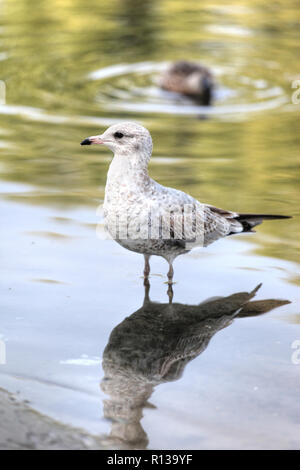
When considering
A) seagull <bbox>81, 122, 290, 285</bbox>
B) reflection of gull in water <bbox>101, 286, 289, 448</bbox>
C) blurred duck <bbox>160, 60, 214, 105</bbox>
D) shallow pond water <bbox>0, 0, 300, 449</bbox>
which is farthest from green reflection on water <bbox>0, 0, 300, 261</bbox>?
seagull <bbox>81, 122, 290, 285</bbox>

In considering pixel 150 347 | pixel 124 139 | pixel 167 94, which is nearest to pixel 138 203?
pixel 124 139

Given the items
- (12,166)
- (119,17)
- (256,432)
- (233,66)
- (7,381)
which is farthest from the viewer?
(119,17)

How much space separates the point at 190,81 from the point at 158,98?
0.64 m

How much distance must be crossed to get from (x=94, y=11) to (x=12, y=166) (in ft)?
32.9

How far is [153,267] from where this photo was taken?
7.35 meters

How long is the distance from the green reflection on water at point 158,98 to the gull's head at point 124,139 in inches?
80.5

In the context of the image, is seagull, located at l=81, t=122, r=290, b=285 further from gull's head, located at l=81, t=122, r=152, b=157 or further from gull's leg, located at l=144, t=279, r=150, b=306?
gull's leg, located at l=144, t=279, r=150, b=306

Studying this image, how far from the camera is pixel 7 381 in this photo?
5289 mm

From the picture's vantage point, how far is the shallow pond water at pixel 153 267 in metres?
5.06

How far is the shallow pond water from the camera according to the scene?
5062mm

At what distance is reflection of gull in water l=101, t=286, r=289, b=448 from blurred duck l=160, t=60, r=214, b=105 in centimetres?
757

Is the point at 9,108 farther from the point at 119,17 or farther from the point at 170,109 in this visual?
the point at 119,17
